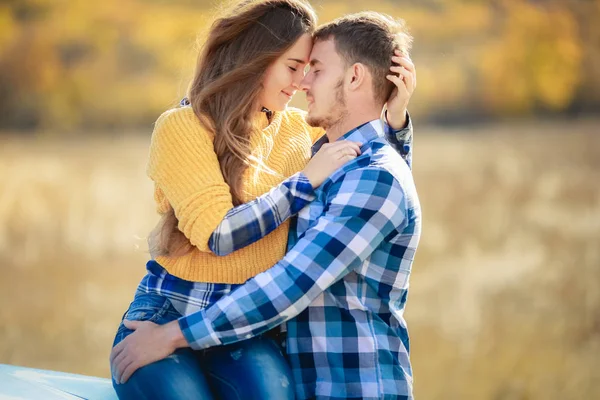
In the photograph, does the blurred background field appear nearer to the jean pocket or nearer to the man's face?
the jean pocket

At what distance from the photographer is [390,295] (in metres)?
1.67

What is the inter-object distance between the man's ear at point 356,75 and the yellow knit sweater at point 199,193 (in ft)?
0.79

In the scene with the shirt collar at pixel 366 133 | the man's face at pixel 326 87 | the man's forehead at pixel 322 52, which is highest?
the man's forehead at pixel 322 52

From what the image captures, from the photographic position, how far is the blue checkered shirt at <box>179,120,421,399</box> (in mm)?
1567

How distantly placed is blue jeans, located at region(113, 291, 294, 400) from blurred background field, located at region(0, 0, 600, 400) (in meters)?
4.10

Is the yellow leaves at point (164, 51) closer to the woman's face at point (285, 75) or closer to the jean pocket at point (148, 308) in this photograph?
the woman's face at point (285, 75)

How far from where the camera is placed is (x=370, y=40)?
71.7 inches

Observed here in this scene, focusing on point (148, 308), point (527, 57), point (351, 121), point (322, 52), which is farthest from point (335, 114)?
point (527, 57)

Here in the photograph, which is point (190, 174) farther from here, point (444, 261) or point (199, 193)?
point (444, 261)

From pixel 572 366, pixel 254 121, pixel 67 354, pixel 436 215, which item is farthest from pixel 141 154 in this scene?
pixel 254 121

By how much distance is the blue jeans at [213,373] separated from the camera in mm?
1558

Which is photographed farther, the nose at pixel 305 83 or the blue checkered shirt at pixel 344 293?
the nose at pixel 305 83

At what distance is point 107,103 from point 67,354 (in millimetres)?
1936

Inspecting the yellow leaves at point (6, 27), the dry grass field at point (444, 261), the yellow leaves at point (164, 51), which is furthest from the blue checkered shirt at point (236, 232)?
the yellow leaves at point (6, 27)
